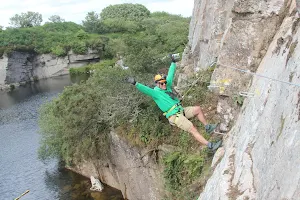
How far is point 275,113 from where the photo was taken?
6.24m

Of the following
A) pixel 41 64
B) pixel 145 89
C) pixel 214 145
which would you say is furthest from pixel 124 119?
pixel 41 64

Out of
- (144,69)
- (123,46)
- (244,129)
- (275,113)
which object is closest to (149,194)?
(144,69)

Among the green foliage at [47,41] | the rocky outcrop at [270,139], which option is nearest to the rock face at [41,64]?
the green foliage at [47,41]

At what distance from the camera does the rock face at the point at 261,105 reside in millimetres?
5160

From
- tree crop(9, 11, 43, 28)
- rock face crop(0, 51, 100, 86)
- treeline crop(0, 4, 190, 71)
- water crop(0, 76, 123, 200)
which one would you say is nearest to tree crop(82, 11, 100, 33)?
treeline crop(0, 4, 190, 71)

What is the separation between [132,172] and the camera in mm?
18875

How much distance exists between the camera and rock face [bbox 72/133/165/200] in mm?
16484

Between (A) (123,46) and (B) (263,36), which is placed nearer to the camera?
(B) (263,36)

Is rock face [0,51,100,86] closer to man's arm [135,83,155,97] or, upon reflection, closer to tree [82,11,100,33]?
tree [82,11,100,33]

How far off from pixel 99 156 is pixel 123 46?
7.04m

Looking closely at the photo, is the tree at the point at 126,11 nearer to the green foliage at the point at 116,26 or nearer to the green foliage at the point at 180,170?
the green foliage at the point at 116,26

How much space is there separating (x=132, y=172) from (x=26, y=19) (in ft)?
374

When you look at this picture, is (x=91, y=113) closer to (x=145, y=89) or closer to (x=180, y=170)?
(x=180, y=170)

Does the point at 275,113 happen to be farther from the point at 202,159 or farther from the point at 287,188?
the point at 202,159
